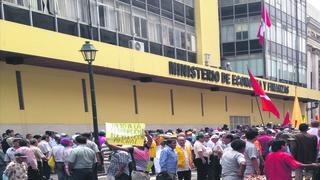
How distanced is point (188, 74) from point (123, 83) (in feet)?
13.6

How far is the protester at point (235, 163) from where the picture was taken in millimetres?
8055

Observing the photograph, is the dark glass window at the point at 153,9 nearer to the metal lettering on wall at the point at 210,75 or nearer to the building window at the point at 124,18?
the building window at the point at 124,18

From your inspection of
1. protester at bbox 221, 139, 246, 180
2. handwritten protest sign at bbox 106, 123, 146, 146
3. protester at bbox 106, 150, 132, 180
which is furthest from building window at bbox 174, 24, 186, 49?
protester at bbox 221, 139, 246, 180

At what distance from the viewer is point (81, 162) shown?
1007 cm

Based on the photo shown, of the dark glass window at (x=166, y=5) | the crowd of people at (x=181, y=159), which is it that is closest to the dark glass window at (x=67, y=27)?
the crowd of people at (x=181, y=159)

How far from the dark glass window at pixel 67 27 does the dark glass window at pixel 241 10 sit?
25.8 metres

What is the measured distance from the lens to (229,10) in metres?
45.0

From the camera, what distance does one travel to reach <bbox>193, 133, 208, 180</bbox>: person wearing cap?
43.6 ft

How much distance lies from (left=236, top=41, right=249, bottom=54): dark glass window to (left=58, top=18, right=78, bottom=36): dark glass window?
2555 centimetres

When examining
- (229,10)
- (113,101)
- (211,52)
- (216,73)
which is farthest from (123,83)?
(229,10)

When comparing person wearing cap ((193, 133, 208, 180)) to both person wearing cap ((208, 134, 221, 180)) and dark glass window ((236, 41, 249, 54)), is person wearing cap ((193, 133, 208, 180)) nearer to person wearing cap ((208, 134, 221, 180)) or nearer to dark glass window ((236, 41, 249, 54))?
person wearing cap ((208, 134, 221, 180))

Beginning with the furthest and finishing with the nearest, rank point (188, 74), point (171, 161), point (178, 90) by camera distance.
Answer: point (178, 90) → point (188, 74) → point (171, 161)

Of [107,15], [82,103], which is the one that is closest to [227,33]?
[107,15]

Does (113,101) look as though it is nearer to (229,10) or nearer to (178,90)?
(178,90)
